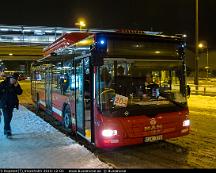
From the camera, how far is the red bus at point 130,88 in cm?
938

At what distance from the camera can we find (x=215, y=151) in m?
9.90

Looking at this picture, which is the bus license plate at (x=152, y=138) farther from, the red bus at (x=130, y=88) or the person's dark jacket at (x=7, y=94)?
the person's dark jacket at (x=7, y=94)

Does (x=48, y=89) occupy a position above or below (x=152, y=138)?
above

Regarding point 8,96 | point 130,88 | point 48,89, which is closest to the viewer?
point 130,88

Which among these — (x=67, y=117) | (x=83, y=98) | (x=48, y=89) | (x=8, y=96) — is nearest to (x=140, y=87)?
(x=83, y=98)

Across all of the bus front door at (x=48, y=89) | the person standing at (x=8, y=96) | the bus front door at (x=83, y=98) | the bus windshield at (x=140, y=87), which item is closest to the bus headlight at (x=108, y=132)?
the bus windshield at (x=140, y=87)

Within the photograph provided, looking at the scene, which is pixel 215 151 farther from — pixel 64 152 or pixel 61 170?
pixel 61 170

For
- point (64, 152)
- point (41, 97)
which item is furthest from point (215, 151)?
point (41, 97)

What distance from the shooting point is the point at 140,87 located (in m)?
9.66

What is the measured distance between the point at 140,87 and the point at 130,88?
26 cm

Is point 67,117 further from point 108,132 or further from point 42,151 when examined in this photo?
point 108,132

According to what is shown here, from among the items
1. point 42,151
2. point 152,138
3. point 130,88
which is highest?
point 130,88

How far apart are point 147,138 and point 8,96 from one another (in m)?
4.44

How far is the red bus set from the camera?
9375mm
